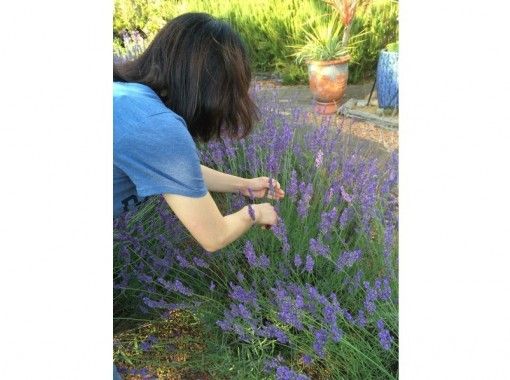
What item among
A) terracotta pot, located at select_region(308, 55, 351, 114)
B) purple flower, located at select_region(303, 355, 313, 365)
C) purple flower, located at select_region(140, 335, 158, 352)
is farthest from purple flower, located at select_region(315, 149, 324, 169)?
purple flower, located at select_region(140, 335, 158, 352)

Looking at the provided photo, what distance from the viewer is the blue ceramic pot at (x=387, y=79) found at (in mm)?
1626

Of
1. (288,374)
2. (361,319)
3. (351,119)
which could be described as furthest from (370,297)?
(351,119)

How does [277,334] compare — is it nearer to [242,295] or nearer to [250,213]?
[242,295]

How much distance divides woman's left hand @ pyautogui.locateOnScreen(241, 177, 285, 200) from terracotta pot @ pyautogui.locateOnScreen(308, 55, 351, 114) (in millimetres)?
252

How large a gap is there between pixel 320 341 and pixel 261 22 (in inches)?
32.7

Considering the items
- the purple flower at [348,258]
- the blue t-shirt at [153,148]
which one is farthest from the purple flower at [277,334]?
the blue t-shirt at [153,148]

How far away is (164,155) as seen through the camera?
1704 mm

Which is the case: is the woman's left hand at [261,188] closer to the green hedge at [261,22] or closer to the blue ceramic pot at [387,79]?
the green hedge at [261,22]

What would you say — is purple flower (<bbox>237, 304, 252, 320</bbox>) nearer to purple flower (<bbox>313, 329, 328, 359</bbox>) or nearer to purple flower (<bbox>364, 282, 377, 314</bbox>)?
purple flower (<bbox>313, 329, 328, 359</bbox>)

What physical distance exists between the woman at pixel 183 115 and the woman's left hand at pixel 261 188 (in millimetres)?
175
